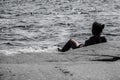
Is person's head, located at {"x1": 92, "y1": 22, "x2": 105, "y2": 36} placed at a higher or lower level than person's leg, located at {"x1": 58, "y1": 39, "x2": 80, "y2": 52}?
higher

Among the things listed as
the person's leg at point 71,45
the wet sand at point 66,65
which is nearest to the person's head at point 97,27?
the person's leg at point 71,45

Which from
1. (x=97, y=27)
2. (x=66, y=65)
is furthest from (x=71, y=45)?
(x=66, y=65)

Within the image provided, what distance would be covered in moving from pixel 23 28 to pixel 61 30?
2.00 m

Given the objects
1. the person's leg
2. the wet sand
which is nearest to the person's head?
the person's leg

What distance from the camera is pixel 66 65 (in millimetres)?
4738

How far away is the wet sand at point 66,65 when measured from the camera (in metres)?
4.20

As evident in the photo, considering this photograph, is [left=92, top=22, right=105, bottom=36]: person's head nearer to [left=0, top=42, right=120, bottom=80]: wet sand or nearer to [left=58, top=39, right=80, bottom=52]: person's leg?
[left=58, top=39, right=80, bottom=52]: person's leg

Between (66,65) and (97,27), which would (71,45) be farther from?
(66,65)

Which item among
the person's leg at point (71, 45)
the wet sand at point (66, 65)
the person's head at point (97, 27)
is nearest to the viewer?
the wet sand at point (66, 65)

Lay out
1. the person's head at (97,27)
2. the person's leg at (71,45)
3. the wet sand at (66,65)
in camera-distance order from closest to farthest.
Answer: the wet sand at (66,65)
the person's head at (97,27)
the person's leg at (71,45)

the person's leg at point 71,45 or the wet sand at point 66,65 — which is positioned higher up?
the wet sand at point 66,65

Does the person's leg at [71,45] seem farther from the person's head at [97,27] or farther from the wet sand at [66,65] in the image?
the wet sand at [66,65]

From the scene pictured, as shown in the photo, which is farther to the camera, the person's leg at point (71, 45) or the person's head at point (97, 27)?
the person's leg at point (71, 45)

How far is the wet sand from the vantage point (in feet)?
13.8
